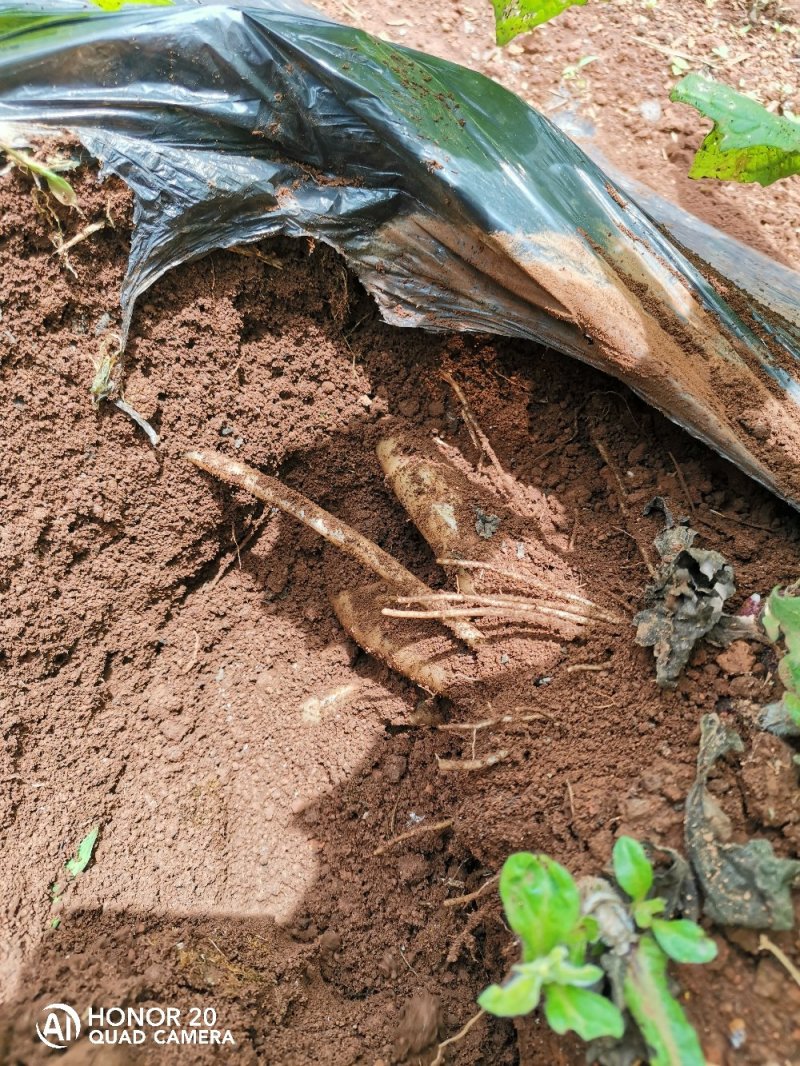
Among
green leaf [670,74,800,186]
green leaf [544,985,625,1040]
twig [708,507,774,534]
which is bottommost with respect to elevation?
green leaf [544,985,625,1040]

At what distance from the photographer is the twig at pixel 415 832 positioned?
1483 mm

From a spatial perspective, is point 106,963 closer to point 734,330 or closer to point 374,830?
point 374,830

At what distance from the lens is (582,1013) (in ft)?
2.80

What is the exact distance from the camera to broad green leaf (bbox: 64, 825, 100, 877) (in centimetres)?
159

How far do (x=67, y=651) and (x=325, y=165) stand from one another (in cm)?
132

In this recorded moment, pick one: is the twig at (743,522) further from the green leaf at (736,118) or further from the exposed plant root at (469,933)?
the exposed plant root at (469,933)

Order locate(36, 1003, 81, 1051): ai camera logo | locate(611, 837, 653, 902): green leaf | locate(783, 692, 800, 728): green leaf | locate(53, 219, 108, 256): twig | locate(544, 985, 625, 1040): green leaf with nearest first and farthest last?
locate(544, 985, 625, 1040): green leaf
locate(611, 837, 653, 902): green leaf
locate(783, 692, 800, 728): green leaf
locate(36, 1003, 81, 1051): ai camera logo
locate(53, 219, 108, 256): twig

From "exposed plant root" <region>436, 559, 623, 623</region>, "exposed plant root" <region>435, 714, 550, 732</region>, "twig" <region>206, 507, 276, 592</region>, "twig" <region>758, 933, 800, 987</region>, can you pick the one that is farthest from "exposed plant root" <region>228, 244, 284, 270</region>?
"twig" <region>758, 933, 800, 987</region>

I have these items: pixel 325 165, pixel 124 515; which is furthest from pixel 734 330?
pixel 124 515

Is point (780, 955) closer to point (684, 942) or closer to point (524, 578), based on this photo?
point (684, 942)

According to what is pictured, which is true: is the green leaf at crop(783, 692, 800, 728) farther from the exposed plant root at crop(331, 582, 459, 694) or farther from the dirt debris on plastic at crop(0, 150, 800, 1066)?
the exposed plant root at crop(331, 582, 459, 694)

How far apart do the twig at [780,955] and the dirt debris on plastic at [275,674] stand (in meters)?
0.26

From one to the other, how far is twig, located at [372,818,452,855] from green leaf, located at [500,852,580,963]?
1.86ft

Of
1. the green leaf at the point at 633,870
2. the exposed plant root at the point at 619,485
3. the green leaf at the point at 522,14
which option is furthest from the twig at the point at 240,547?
the green leaf at the point at 522,14
